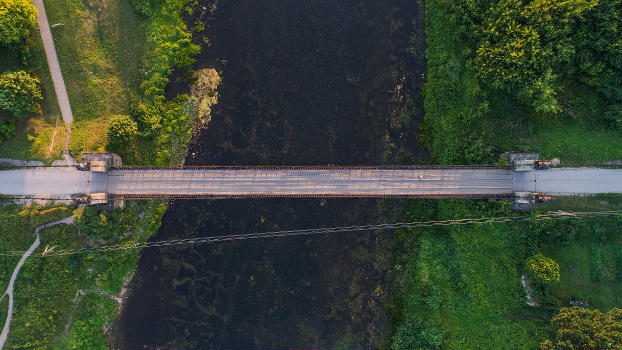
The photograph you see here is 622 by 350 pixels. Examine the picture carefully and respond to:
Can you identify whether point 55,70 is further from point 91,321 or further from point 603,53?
point 603,53

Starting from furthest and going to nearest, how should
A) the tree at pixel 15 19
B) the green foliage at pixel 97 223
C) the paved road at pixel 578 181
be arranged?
the paved road at pixel 578 181 → the green foliage at pixel 97 223 → the tree at pixel 15 19

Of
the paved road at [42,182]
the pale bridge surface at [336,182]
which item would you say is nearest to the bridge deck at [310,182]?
the pale bridge surface at [336,182]

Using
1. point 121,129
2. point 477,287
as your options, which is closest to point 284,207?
point 121,129

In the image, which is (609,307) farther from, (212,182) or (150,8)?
(150,8)

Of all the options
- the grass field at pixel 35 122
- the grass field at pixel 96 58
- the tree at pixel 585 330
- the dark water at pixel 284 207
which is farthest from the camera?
the dark water at pixel 284 207

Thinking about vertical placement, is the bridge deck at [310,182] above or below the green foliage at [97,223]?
above

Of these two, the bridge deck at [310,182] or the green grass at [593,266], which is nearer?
the bridge deck at [310,182]

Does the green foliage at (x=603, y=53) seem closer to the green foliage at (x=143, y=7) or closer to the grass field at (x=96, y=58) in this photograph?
the green foliage at (x=143, y=7)
